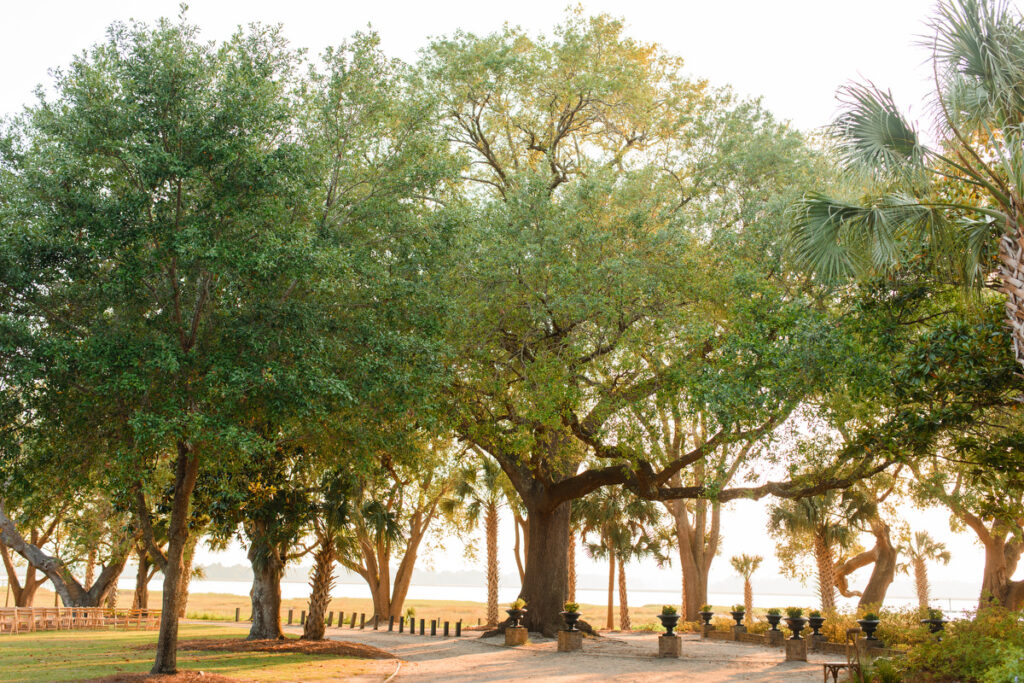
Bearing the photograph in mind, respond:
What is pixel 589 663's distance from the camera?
15734mm

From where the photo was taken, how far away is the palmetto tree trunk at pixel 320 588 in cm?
2008

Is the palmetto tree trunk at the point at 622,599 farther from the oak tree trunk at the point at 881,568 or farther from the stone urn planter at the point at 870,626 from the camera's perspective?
the stone urn planter at the point at 870,626

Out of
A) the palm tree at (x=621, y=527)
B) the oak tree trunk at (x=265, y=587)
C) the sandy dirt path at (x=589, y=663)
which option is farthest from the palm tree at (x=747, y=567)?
the oak tree trunk at (x=265, y=587)

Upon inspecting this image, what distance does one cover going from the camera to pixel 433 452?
67.1ft

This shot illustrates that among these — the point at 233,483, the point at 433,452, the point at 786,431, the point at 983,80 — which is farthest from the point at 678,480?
the point at 983,80

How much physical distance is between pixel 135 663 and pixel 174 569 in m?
3.60

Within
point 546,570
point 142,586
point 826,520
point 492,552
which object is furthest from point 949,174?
point 142,586

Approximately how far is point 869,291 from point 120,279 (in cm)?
1211

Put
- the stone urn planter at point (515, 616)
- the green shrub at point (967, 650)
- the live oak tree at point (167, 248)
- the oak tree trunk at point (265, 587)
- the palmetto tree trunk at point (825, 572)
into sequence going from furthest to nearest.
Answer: the palmetto tree trunk at point (825, 572), the stone urn planter at point (515, 616), the oak tree trunk at point (265, 587), the live oak tree at point (167, 248), the green shrub at point (967, 650)

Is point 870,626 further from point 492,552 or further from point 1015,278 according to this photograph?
point 492,552

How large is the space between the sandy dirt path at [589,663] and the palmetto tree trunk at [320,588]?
190 centimetres

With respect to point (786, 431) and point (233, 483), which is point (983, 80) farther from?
point (233, 483)

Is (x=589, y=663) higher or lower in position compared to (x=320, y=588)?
lower

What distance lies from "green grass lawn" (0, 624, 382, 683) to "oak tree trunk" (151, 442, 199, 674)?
3.38ft
